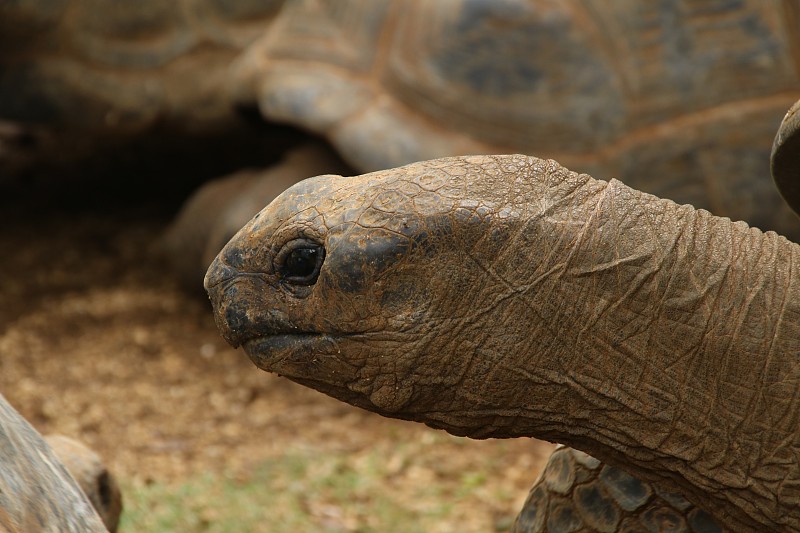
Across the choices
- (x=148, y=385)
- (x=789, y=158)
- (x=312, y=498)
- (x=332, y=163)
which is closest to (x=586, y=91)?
(x=332, y=163)

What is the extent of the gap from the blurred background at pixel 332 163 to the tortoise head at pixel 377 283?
4.67ft

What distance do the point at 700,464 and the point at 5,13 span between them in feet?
13.5

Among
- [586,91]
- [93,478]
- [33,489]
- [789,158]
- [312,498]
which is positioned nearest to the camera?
[33,489]

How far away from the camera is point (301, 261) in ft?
5.84

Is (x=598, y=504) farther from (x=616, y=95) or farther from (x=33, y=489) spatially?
(x=616, y=95)

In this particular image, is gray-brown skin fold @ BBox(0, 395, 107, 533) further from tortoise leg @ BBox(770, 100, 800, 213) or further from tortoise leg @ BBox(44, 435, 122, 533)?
tortoise leg @ BBox(770, 100, 800, 213)

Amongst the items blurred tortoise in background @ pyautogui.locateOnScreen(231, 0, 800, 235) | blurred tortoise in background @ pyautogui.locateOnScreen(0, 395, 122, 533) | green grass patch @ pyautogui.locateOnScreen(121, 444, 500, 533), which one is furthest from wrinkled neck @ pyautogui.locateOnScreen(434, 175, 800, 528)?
blurred tortoise in background @ pyautogui.locateOnScreen(231, 0, 800, 235)

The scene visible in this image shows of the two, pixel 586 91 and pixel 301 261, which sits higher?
pixel 301 261

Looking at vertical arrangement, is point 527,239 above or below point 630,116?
above

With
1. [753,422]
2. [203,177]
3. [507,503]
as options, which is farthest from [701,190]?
[203,177]

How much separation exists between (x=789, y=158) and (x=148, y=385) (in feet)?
9.12

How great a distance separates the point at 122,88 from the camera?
545cm

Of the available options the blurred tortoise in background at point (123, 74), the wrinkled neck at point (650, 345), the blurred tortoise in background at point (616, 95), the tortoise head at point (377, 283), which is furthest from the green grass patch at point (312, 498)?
the blurred tortoise in background at point (123, 74)

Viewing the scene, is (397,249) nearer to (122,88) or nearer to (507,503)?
(507,503)
